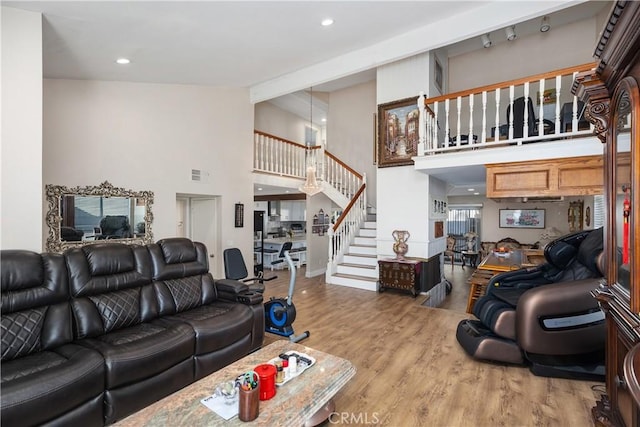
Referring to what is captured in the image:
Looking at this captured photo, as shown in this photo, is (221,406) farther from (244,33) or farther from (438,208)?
(438,208)

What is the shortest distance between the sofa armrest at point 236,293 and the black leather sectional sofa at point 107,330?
0.01m

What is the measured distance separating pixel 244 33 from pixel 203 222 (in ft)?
11.7

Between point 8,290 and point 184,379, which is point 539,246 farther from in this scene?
point 8,290

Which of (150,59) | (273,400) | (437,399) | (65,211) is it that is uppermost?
(150,59)

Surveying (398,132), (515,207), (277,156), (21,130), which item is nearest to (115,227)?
(21,130)

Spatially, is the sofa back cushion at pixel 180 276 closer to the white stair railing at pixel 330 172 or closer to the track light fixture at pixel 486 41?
the white stair railing at pixel 330 172

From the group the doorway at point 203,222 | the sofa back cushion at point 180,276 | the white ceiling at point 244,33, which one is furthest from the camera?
the doorway at point 203,222

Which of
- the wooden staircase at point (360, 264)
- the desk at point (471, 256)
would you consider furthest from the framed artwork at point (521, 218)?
the wooden staircase at point (360, 264)

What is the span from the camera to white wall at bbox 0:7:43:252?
2.74 m

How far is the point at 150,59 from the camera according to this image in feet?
13.6

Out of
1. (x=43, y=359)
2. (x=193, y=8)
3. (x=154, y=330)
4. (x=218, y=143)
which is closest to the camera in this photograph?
(x=43, y=359)

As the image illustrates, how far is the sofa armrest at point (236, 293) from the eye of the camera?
324 cm

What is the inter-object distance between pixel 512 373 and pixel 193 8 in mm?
4725

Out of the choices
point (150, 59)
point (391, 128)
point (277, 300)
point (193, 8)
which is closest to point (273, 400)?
point (277, 300)
